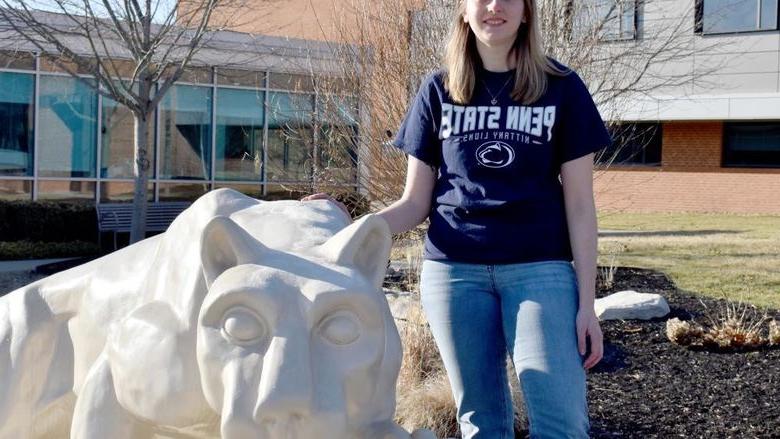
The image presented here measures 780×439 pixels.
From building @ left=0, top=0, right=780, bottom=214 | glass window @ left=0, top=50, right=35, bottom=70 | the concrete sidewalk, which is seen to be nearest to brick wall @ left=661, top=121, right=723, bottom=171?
building @ left=0, top=0, right=780, bottom=214

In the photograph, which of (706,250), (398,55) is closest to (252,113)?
(706,250)

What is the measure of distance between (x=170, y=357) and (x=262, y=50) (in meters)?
15.4

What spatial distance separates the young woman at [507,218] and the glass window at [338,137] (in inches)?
278

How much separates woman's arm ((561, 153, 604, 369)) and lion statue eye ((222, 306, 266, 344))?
4.22 ft

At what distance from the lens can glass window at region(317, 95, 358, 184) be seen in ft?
32.9

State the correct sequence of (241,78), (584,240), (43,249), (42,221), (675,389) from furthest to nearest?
1. (241,78)
2. (42,221)
3. (43,249)
4. (675,389)
5. (584,240)

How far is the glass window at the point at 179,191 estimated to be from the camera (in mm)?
16859

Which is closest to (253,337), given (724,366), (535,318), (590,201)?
(535,318)

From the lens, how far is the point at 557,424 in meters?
2.71

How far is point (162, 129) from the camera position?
1680cm

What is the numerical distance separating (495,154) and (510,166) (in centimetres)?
6

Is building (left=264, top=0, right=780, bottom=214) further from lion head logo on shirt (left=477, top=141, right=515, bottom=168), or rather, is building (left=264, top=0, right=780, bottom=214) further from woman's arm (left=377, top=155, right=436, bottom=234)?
lion head logo on shirt (left=477, top=141, right=515, bottom=168)

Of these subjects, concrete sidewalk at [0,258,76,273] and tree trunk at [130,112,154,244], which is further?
tree trunk at [130,112,154,244]

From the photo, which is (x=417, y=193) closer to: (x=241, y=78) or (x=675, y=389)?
(x=675, y=389)
